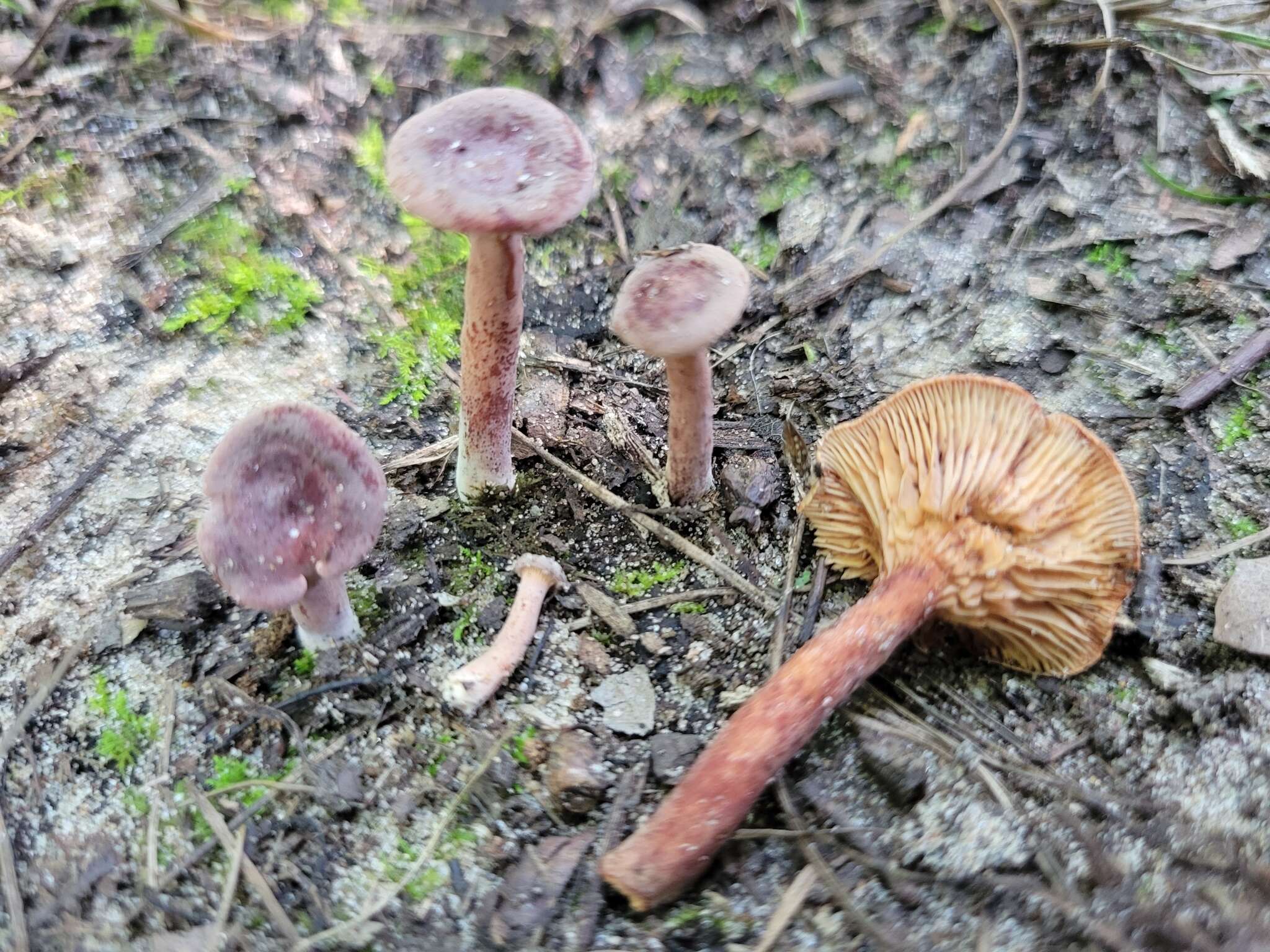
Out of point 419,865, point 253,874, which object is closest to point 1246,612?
point 419,865

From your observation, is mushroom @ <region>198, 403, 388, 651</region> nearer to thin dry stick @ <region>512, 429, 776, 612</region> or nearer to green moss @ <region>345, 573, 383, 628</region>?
green moss @ <region>345, 573, 383, 628</region>

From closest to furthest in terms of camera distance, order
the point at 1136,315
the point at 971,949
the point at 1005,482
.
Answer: the point at 971,949 → the point at 1005,482 → the point at 1136,315

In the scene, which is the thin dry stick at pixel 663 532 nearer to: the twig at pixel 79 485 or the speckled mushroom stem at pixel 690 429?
the speckled mushroom stem at pixel 690 429

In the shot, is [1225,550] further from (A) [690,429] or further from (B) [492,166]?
(B) [492,166]

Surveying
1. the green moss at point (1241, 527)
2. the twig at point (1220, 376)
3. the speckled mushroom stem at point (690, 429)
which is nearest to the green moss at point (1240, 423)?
the twig at point (1220, 376)

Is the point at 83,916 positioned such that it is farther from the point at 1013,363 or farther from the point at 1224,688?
the point at 1013,363

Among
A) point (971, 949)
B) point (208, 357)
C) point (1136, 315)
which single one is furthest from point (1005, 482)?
point (208, 357)
